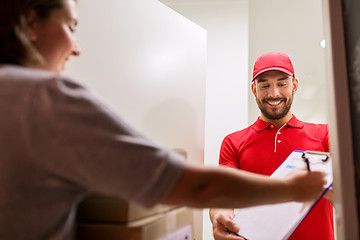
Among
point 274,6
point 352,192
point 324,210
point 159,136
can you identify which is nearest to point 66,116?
point 352,192

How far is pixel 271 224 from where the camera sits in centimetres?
86

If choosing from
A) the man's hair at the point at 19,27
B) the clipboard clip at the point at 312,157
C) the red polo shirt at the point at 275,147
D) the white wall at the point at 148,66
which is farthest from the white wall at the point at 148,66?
the clipboard clip at the point at 312,157

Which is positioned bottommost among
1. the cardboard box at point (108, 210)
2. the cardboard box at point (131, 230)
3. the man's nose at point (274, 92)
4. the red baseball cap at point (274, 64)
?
the cardboard box at point (131, 230)

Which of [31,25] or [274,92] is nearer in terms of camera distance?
[31,25]

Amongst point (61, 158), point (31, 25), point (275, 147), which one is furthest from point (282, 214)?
point (31, 25)

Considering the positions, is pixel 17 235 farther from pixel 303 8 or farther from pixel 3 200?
pixel 303 8

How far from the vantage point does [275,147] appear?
141 cm

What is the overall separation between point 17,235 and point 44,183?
98mm

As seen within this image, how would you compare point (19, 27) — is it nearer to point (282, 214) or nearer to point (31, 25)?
point (31, 25)

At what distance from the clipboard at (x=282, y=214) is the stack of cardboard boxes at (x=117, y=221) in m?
0.34

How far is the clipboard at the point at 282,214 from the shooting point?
80cm

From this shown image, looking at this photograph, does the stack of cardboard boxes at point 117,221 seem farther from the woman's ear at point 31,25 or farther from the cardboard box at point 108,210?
the woman's ear at point 31,25

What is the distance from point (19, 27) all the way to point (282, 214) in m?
0.85

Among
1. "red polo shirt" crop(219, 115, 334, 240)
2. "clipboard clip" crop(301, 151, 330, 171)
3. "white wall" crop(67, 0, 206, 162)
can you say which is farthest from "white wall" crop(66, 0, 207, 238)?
"clipboard clip" crop(301, 151, 330, 171)
